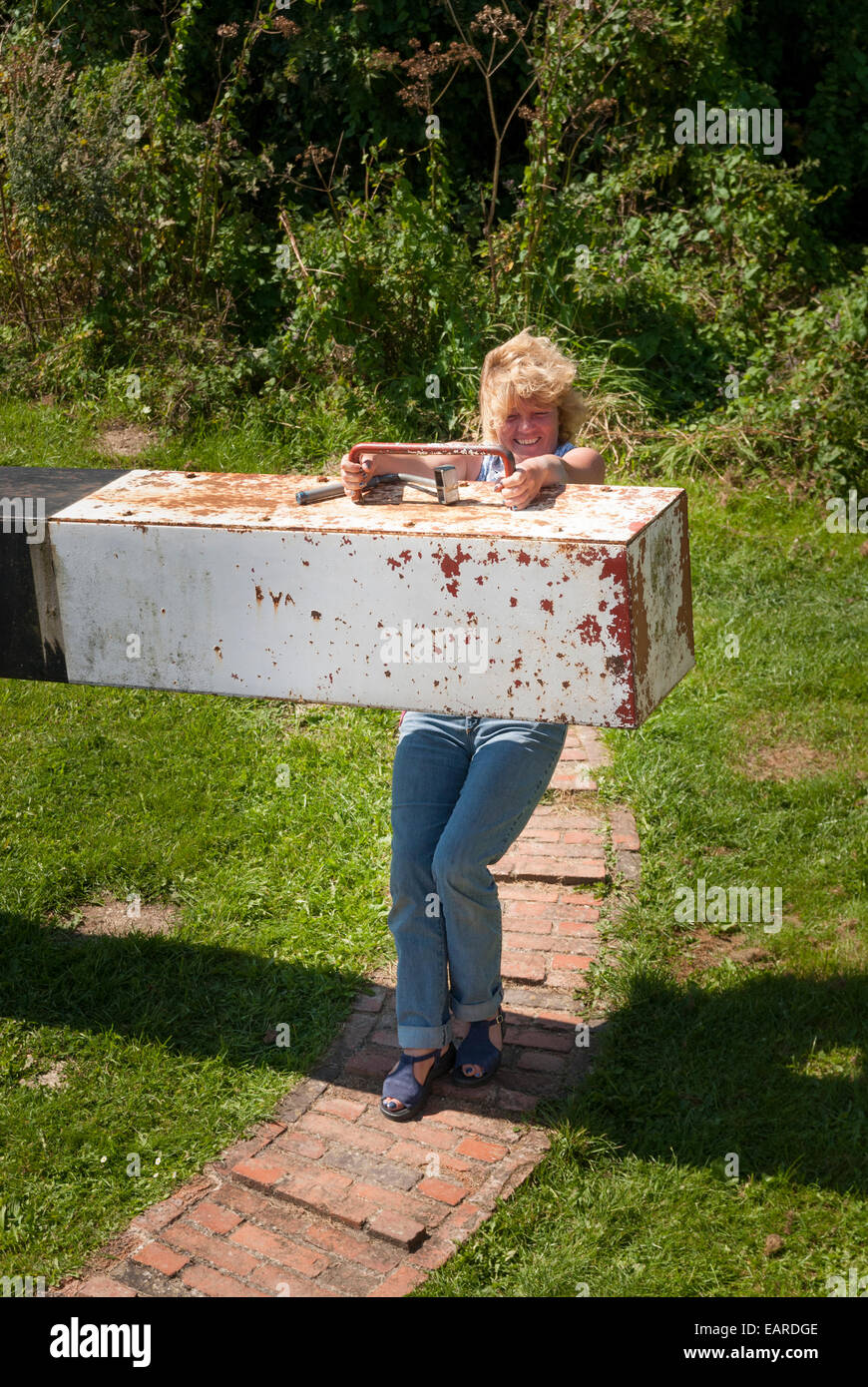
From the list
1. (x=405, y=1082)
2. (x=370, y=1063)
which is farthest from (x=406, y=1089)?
(x=370, y=1063)

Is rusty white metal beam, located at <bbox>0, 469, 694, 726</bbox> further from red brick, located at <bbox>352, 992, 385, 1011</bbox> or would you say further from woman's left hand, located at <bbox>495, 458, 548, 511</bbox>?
red brick, located at <bbox>352, 992, 385, 1011</bbox>

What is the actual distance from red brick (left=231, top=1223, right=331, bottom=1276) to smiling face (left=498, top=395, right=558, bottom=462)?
6.56 ft

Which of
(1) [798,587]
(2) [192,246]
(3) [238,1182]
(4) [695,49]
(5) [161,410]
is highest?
(4) [695,49]

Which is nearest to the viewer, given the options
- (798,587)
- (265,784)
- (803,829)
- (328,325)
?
(803,829)

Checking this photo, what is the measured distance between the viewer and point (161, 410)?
23.8 feet

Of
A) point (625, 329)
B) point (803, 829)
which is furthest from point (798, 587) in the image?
point (625, 329)

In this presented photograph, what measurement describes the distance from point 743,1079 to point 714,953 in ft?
2.00

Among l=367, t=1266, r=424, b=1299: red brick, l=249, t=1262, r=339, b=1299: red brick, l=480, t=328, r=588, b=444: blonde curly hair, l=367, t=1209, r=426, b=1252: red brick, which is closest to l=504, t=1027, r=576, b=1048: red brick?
l=367, t=1209, r=426, b=1252: red brick

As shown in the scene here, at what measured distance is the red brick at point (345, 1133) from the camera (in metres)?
3.07

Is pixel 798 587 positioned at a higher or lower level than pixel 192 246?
lower

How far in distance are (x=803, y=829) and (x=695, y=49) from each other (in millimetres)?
6469

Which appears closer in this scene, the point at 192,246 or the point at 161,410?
the point at 161,410

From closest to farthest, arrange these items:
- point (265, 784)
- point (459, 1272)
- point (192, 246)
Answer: point (459, 1272) < point (265, 784) < point (192, 246)

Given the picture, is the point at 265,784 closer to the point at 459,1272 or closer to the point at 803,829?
the point at 803,829
